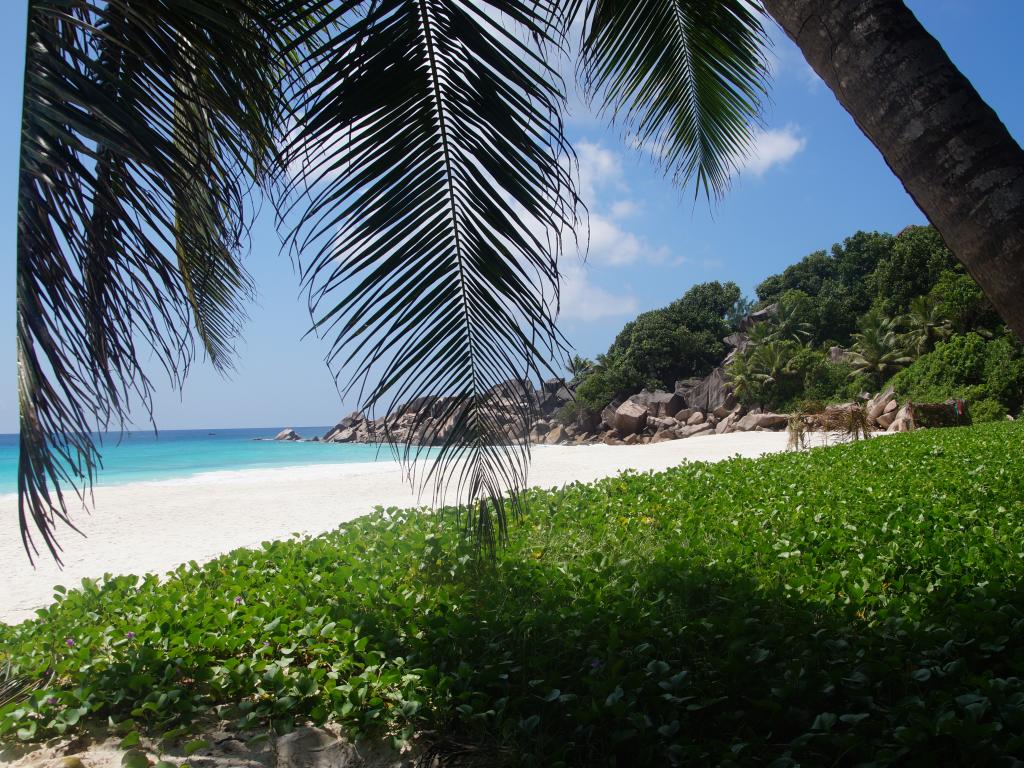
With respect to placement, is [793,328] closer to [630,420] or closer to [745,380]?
[745,380]

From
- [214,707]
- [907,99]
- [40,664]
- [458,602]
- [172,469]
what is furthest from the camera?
[172,469]

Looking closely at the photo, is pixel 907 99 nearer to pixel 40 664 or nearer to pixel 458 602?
pixel 458 602

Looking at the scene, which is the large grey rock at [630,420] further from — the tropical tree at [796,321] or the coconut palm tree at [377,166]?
the coconut palm tree at [377,166]

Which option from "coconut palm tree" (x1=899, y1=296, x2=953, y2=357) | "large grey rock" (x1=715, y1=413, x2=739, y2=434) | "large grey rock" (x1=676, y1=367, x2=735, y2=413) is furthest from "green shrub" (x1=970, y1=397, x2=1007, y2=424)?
"large grey rock" (x1=676, y1=367, x2=735, y2=413)

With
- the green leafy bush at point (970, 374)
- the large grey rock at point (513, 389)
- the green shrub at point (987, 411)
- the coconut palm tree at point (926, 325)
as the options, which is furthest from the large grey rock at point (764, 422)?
the large grey rock at point (513, 389)

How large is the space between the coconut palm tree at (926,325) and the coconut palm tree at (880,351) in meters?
0.68

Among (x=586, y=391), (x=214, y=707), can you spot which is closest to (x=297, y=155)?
(x=214, y=707)

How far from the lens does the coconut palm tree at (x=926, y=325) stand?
78.8 ft

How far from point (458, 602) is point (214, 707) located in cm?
123

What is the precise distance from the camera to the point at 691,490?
21.0 ft

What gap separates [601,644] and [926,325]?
88.2 ft

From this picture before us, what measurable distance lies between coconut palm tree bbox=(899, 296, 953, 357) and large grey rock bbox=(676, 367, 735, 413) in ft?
27.3

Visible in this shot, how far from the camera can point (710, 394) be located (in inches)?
1303

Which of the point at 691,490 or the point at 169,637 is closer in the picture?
the point at 169,637
